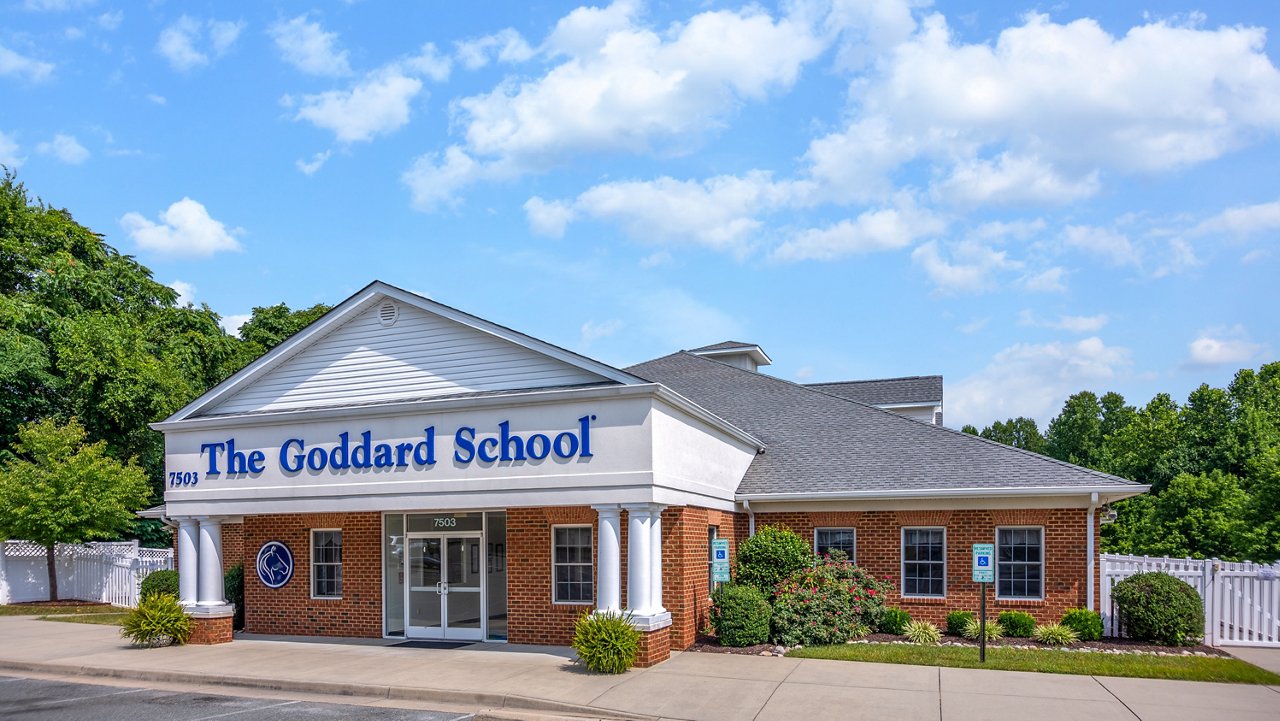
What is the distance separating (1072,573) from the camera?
18812mm

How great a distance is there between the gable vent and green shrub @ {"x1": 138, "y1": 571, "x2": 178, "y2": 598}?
853 centimetres

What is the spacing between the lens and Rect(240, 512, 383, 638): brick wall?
2006 cm

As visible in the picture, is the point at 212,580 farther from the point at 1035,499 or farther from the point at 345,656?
the point at 1035,499

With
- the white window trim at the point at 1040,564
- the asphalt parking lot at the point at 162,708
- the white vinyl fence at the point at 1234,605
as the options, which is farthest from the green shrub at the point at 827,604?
the asphalt parking lot at the point at 162,708

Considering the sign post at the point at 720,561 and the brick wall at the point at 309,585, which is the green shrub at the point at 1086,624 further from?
the brick wall at the point at 309,585

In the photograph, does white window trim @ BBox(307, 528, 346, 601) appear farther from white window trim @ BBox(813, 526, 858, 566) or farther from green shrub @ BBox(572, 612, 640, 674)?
white window trim @ BBox(813, 526, 858, 566)

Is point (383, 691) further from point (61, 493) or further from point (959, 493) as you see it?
Result: point (61, 493)

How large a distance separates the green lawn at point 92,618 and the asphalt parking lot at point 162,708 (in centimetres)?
975

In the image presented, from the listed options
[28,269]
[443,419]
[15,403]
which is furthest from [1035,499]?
[28,269]

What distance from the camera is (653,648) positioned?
1588 cm

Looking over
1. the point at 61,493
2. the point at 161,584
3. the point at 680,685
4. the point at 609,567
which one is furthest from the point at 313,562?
the point at 61,493

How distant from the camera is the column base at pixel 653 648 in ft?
51.3

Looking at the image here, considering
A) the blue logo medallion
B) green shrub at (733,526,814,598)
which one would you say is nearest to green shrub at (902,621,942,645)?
green shrub at (733,526,814,598)

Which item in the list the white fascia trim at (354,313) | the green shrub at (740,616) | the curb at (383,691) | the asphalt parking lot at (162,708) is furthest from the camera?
the green shrub at (740,616)
